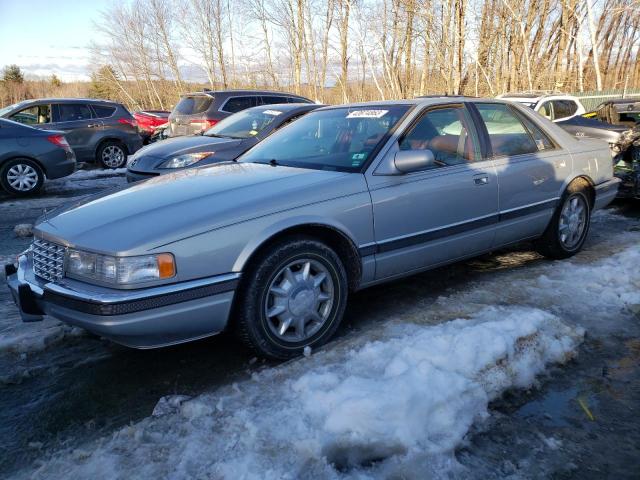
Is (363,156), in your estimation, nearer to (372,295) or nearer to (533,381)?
(372,295)

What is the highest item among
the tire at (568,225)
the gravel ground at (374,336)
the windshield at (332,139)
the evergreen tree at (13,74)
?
the evergreen tree at (13,74)

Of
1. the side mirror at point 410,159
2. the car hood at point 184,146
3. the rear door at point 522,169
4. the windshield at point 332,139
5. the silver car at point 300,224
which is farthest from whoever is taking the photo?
the car hood at point 184,146

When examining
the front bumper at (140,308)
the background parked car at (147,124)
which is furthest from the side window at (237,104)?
the background parked car at (147,124)

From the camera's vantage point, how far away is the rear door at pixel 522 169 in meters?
4.16

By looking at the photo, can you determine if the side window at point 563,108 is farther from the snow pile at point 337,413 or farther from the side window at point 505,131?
the snow pile at point 337,413

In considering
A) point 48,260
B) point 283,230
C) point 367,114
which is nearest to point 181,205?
point 283,230

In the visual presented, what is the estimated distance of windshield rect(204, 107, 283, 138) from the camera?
7.64 m

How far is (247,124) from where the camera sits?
7.83 metres

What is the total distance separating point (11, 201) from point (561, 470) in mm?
8818

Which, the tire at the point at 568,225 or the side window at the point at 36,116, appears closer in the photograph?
the tire at the point at 568,225

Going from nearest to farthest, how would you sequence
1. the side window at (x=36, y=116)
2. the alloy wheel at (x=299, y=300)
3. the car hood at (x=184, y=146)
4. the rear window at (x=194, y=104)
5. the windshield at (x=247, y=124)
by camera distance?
the alloy wheel at (x=299, y=300) < the car hood at (x=184, y=146) < the windshield at (x=247, y=124) < the rear window at (x=194, y=104) < the side window at (x=36, y=116)

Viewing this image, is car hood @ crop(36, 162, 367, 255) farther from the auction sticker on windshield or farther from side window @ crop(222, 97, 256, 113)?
side window @ crop(222, 97, 256, 113)

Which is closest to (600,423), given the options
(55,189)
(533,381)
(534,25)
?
(533,381)

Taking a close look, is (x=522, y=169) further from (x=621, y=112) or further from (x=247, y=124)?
(x=621, y=112)
